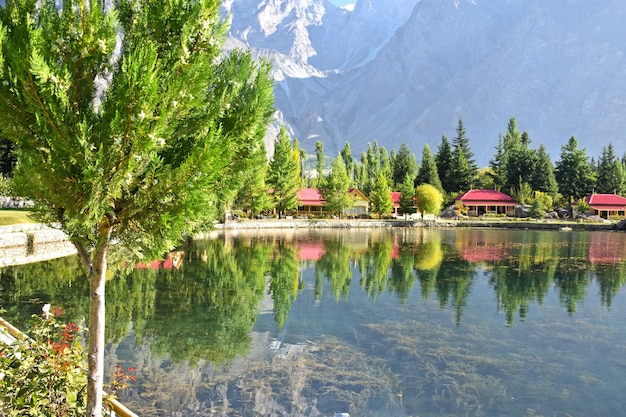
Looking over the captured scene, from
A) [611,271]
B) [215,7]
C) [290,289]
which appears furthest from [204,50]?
[611,271]

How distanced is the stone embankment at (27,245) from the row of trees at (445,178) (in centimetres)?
3541

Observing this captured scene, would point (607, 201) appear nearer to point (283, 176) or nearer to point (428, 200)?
point (428, 200)

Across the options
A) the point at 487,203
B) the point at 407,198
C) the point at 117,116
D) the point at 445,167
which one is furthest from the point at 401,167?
the point at 117,116

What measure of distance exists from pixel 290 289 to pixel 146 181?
72.7ft

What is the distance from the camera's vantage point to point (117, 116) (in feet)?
16.2

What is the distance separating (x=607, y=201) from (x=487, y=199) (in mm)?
22041

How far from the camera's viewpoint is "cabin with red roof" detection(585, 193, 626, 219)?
95125mm

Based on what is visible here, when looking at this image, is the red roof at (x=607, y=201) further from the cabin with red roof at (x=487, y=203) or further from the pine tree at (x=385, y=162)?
the pine tree at (x=385, y=162)

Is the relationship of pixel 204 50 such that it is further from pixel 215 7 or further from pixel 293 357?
pixel 293 357

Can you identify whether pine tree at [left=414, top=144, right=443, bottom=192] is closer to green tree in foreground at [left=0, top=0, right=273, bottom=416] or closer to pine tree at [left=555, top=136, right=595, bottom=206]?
pine tree at [left=555, top=136, right=595, bottom=206]

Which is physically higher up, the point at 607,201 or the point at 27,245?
the point at 607,201

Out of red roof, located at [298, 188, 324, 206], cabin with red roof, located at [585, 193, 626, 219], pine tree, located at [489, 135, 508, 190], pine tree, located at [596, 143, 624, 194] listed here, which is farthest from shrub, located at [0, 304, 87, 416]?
pine tree, located at [489, 135, 508, 190]

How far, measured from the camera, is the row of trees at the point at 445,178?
8362cm

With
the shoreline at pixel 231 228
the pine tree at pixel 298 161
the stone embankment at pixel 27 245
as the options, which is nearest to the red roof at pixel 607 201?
the shoreline at pixel 231 228
